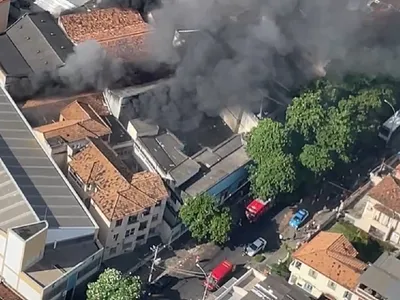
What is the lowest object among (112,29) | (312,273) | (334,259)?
(312,273)

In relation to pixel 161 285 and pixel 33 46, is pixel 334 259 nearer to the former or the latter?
pixel 161 285

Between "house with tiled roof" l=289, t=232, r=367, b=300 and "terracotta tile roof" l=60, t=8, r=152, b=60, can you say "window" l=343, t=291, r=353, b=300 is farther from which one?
"terracotta tile roof" l=60, t=8, r=152, b=60

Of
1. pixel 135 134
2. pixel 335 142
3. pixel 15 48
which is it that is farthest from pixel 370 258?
pixel 15 48

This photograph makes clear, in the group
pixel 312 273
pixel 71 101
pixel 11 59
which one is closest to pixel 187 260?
pixel 312 273

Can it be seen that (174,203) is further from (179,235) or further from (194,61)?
(194,61)

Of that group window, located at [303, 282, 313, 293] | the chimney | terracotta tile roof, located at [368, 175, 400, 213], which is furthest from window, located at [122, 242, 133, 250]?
the chimney

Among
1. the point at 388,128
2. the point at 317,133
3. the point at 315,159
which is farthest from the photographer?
the point at 388,128

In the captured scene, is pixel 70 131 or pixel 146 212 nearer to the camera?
pixel 146 212
